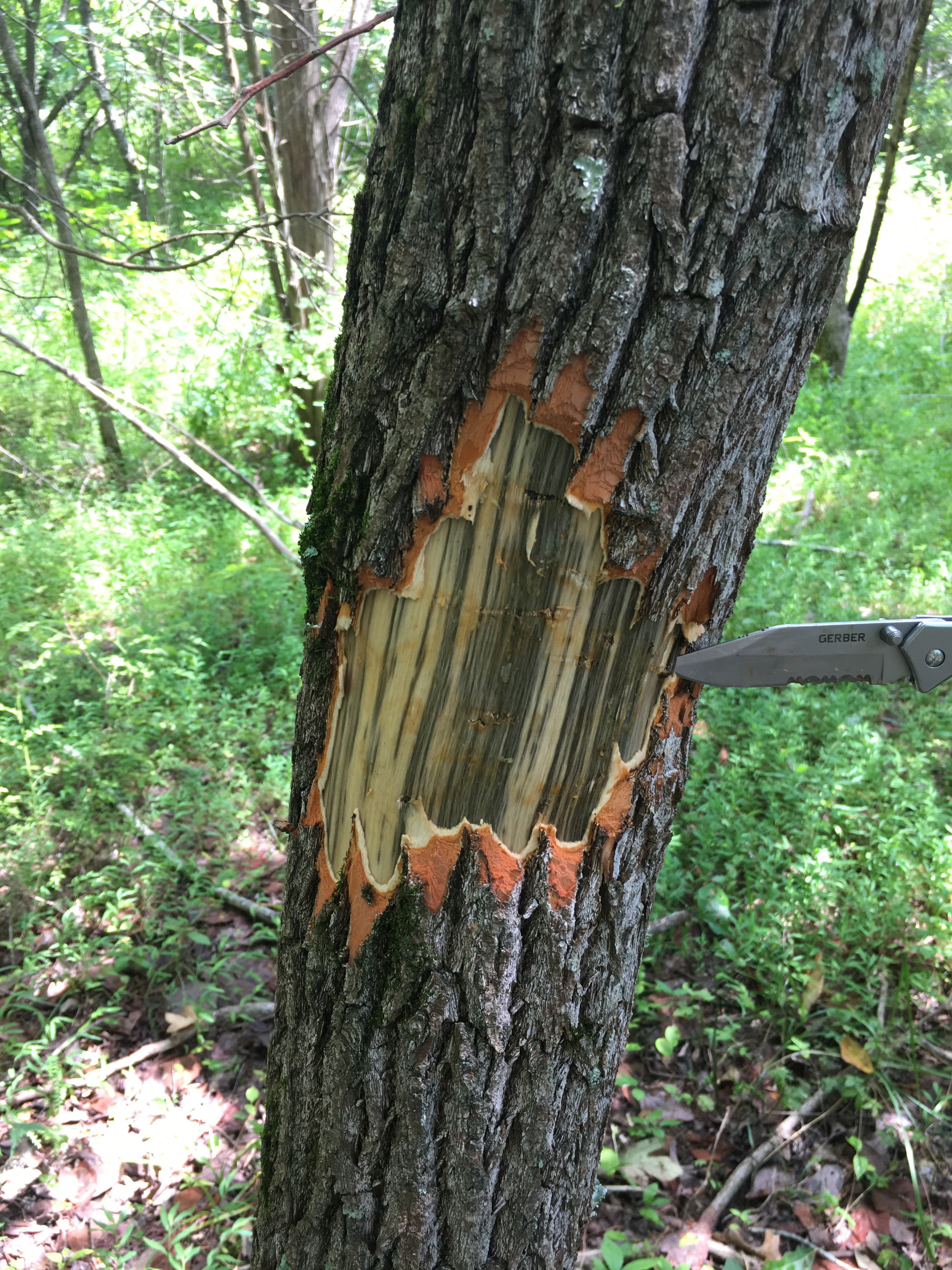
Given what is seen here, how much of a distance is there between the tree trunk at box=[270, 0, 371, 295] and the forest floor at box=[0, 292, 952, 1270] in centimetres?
370

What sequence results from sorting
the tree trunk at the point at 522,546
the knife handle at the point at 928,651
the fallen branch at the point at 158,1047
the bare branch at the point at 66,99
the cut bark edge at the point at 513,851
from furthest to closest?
the bare branch at the point at 66,99 → the fallen branch at the point at 158,1047 → the knife handle at the point at 928,651 → the cut bark edge at the point at 513,851 → the tree trunk at the point at 522,546

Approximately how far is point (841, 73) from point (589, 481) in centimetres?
53

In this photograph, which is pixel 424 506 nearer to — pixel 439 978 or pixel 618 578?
pixel 618 578

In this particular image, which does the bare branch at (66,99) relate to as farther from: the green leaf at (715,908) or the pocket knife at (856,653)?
the pocket knife at (856,653)

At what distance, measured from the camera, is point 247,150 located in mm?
6082

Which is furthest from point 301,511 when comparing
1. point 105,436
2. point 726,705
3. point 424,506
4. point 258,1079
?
point 424,506

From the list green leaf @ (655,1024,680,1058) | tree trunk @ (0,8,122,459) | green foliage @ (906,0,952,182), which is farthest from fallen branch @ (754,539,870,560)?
green foliage @ (906,0,952,182)

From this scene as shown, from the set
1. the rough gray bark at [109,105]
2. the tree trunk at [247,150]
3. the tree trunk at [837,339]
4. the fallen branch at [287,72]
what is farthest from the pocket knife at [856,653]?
the tree trunk at [837,339]

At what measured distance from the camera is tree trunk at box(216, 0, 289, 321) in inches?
188

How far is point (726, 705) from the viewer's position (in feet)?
11.7

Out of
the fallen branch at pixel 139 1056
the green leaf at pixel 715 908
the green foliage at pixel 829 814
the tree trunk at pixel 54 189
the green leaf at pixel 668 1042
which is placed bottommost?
the fallen branch at pixel 139 1056

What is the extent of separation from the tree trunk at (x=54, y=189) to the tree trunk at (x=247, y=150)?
1281 mm

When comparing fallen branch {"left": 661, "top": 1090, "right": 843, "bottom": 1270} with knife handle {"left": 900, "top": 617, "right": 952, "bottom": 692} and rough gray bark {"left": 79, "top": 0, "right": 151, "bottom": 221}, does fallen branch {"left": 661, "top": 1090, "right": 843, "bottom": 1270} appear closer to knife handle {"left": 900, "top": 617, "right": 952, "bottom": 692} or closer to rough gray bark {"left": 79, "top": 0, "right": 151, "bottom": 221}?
knife handle {"left": 900, "top": 617, "right": 952, "bottom": 692}

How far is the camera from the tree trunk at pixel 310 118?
214 inches
